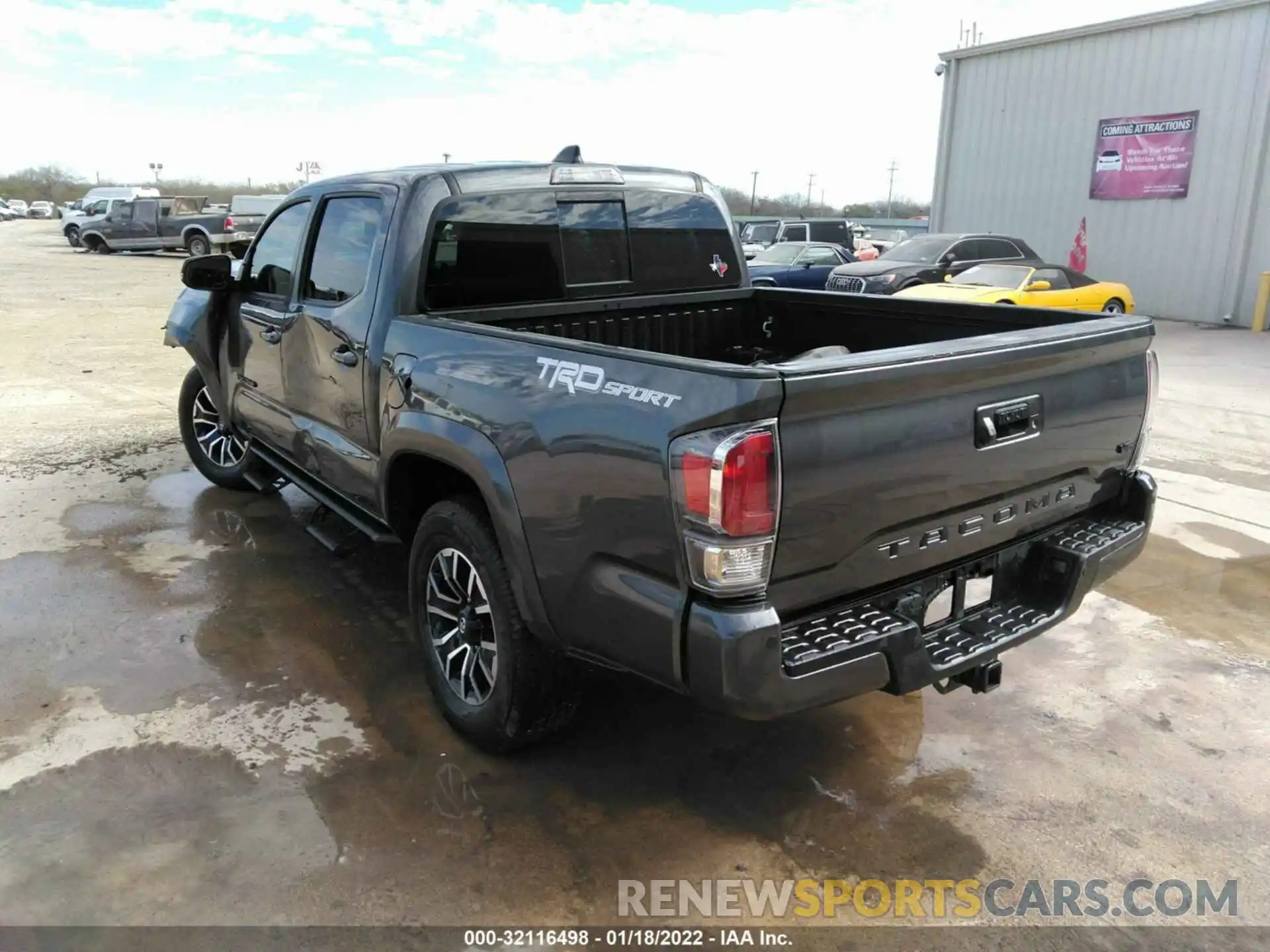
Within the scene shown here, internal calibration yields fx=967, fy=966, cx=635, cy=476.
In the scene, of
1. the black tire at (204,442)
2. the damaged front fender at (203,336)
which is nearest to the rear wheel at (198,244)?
the black tire at (204,442)

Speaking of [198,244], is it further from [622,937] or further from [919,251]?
[622,937]

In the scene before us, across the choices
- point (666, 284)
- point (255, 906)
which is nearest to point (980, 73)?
point (666, 284)

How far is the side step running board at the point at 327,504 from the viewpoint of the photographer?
159 inches

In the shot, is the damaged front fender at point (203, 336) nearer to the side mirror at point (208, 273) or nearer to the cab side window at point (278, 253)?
the side mirror at point (208, 273)

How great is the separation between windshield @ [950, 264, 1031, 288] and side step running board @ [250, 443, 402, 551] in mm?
10652

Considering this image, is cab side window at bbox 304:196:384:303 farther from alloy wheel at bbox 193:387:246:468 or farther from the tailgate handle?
the tailgate handle

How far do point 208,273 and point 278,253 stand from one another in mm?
445

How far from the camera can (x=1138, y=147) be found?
18.1 m

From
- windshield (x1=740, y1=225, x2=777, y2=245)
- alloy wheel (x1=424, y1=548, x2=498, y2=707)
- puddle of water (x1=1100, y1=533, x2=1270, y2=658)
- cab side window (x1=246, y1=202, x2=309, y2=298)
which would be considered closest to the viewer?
alloy wheel (x1=424, y1=548, x2=498, y2=707)

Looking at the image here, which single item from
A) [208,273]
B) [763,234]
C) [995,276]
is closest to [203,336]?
[208,273]

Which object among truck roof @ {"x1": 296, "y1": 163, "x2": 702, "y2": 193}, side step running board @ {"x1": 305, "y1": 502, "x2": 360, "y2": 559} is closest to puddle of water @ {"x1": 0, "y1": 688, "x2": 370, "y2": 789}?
side step running board @ {"x1": 305, "y1": 502, "x2": 360, "y2": 559}

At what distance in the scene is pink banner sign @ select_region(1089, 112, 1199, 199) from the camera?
1753 centimetres

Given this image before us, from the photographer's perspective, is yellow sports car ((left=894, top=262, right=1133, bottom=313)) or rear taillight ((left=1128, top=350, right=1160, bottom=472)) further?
yellow sports car ((left=894, top=262, right=1133, bottom=313))

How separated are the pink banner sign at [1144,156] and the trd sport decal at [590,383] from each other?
61.1 feet
